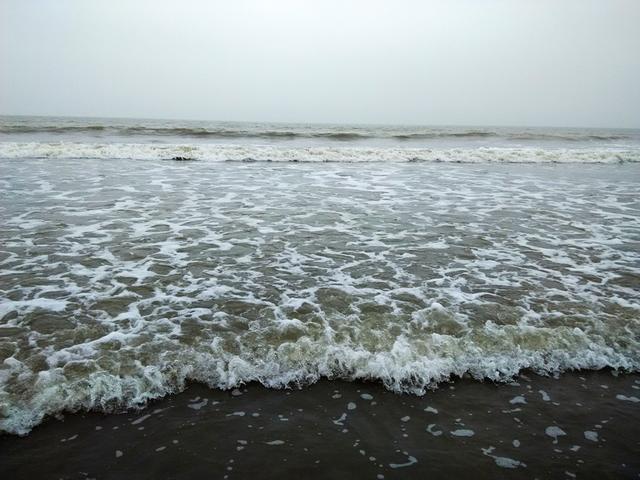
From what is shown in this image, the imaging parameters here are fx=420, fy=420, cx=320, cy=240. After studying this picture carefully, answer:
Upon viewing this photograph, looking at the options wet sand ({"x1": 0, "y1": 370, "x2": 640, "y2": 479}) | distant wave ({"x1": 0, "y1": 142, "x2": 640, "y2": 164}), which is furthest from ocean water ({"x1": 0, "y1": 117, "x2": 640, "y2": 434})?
distant wave ({"x1": 0, "y1": 142, "x2": 640, "y2": 164})

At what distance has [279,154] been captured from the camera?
23.7 m

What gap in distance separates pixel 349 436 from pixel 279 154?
2143cm

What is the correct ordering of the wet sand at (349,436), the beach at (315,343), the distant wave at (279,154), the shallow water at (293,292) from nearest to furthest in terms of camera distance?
1. the wet sand at (349,436)
2. the beach at (315,343)
3. the shallow water at (293,292)
4. the distant wave at (279,154)

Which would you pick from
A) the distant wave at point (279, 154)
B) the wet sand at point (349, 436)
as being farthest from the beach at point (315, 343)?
the distant wave at point (279, 154)

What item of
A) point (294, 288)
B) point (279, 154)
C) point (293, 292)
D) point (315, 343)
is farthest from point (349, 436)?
point (279, 154)

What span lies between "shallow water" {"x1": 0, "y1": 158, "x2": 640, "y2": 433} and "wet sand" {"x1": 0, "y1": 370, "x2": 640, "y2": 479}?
0.78 ft

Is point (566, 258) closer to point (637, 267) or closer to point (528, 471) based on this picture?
point (637, 267)

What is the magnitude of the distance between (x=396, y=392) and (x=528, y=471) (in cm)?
121

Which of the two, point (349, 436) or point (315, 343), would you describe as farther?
point (315, 343)

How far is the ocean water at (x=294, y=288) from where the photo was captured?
13.6ft

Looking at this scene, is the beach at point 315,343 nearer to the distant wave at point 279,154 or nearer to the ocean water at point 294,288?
the ocean water at point 294,288

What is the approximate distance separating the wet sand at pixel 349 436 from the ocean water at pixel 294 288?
224 mm

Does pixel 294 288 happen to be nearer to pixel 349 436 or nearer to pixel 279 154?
pixel 349 436

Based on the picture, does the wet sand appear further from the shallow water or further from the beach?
the shallow water
